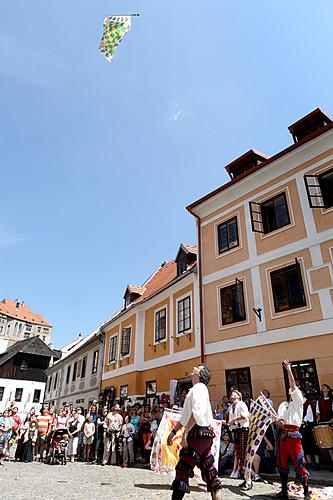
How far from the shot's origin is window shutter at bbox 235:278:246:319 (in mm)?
13062

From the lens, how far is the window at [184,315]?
15748mm

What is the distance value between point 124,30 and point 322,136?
23.9ft

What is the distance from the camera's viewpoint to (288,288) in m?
11.9

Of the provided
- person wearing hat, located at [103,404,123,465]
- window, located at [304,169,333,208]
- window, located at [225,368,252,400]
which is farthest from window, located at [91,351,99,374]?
window, located at [304,169,333,208]

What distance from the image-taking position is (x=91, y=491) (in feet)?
21.7

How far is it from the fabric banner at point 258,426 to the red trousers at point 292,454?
115cm

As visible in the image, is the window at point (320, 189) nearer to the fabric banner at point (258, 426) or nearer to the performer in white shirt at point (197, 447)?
the fabric banner at point (258, 426)

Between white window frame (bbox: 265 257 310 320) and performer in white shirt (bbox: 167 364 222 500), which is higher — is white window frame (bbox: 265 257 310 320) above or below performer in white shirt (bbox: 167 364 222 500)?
above

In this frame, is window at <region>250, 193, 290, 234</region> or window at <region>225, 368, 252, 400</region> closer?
window at <region>225, 368, 252, 400</region>

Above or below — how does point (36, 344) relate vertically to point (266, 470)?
above

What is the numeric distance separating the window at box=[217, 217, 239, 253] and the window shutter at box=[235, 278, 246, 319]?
164 centimetres

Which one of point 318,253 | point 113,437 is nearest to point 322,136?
point 318,253

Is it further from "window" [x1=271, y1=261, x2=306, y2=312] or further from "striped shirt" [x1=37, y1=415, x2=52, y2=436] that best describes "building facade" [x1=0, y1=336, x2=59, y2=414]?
"window" [x1=271, y1=261, x2=306, y2=312]

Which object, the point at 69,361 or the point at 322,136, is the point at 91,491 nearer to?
the point at 322,136
